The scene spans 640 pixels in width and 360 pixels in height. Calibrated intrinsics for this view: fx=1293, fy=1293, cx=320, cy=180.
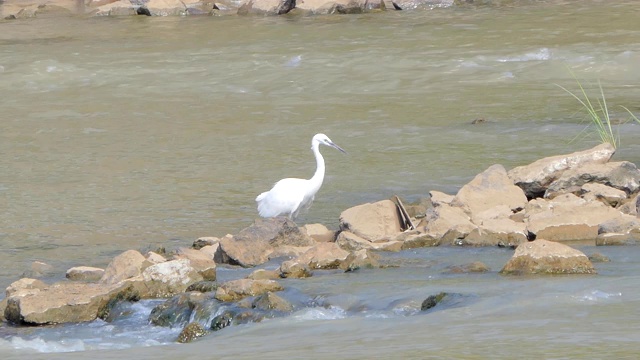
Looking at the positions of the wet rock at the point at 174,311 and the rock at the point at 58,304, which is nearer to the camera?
the wet rock at the point at 174,311

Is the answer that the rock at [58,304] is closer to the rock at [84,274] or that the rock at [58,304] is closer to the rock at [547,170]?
the rock at [84,274]

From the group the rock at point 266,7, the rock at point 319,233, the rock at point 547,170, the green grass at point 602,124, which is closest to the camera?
the rock at point 319,233

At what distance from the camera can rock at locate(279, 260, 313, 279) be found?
8424mm

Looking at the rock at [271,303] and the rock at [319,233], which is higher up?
the rock at [271,303]

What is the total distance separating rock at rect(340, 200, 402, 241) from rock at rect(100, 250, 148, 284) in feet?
5.63

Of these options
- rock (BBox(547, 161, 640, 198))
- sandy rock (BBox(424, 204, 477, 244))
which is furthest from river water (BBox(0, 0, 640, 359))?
rock (BBox(547, 161, 640, 198))

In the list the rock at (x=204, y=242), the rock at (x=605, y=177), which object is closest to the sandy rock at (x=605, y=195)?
the rock at (x=605, y=177)

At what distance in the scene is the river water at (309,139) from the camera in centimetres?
674

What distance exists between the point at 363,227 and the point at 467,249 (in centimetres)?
98

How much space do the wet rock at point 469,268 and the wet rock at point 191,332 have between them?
5.77ft

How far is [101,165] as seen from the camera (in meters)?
13.9

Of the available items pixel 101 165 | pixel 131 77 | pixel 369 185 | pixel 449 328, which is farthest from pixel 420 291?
pixel 131 77

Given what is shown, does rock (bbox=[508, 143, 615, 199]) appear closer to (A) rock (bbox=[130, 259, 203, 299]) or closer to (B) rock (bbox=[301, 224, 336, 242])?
(B) rock (bbox=[301, 224, 336, 242])

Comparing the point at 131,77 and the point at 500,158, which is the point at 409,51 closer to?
the point at 131,77
